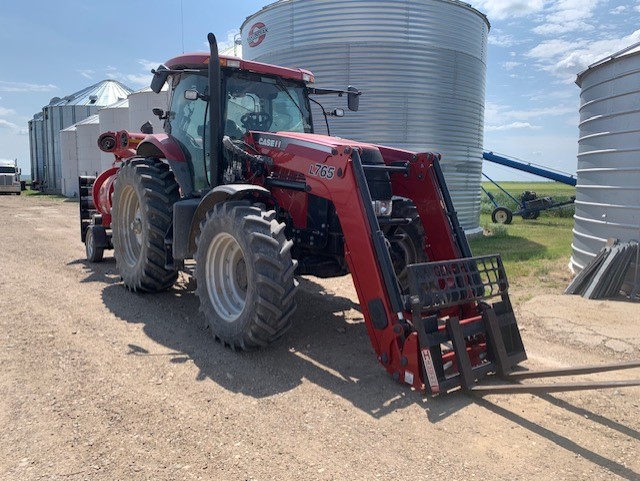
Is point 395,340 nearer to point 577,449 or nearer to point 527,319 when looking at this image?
point 577,449

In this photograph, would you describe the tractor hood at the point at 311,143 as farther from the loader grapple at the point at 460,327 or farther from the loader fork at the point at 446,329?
the loader grapple at the point at 460,327

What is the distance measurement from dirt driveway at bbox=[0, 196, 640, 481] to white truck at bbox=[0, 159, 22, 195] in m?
34.0

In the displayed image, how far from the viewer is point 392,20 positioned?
11.8 m

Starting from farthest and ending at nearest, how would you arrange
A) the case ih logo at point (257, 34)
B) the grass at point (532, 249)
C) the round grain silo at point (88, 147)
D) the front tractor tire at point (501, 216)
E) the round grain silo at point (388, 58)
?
the round grain silo at point (88, 147)
the front tractor tire at point (501, 216)
the case ih logo at point (257, 34)
the round grain silo at point (388, 58)
the grass at point (532, 249)

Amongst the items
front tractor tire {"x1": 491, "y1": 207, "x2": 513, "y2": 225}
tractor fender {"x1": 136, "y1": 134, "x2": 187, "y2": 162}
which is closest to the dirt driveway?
tractor fender {"x1": 136, "y1": 134, "x2": 187, "y2": 162}

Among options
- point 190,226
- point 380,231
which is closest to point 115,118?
point 190,226

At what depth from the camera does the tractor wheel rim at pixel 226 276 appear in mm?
5023

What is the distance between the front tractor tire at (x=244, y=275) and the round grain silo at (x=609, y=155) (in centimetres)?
621

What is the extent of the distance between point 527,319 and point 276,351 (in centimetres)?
327

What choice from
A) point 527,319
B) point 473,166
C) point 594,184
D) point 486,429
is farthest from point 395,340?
point 473,166

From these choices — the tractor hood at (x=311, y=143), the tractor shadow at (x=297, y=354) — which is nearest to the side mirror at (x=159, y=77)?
the tractor hood at (x=311, y=143)

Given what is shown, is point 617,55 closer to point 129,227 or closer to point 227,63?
point 227,63

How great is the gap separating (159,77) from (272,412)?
13.6 ft

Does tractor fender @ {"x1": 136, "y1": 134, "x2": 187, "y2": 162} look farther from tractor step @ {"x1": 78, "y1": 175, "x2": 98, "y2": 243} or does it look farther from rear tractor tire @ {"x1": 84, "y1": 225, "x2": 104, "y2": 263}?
tractor step @ {"x1": 78, "y1": 175, "x2": 98, "y2": 243}
